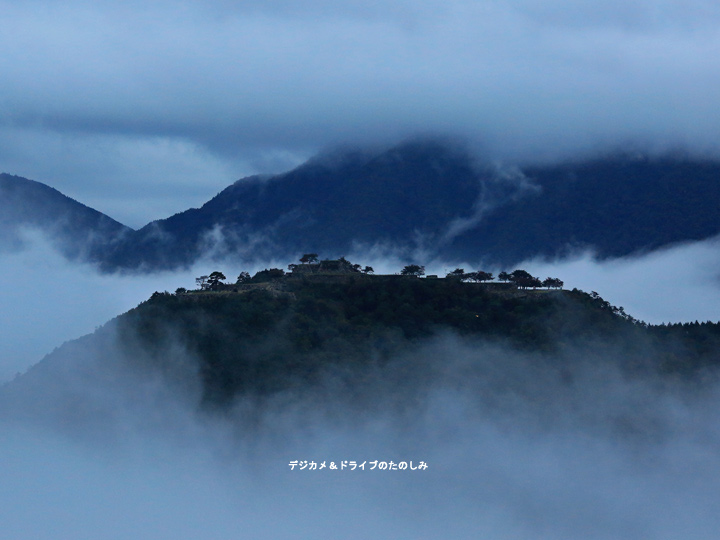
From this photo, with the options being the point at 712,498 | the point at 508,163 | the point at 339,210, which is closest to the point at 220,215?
the point at 339,210

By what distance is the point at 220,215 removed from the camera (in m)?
162

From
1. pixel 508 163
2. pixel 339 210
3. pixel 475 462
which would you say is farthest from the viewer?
pixel 508 163

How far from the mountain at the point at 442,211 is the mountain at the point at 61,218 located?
1063cm

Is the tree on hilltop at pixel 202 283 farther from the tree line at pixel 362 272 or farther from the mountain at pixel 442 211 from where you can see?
the mountain at pixel 442 211

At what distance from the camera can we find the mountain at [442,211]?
13750cm

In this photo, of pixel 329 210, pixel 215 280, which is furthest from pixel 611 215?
pixel 215 280

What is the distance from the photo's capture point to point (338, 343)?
85.4 m

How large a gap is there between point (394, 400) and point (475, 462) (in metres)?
8.57

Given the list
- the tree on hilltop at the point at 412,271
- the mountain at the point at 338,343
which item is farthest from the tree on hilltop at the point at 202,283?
the tree on hilltop at the point at 412,271

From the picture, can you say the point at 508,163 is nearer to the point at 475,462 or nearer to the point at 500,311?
the point at 500,311

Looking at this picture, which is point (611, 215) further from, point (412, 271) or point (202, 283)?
point (202, 283)

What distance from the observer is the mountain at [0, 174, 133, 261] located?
179 metres

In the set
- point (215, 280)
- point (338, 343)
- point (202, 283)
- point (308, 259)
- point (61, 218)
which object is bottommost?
point (338, 343)

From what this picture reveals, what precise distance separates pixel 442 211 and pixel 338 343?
6716cm
